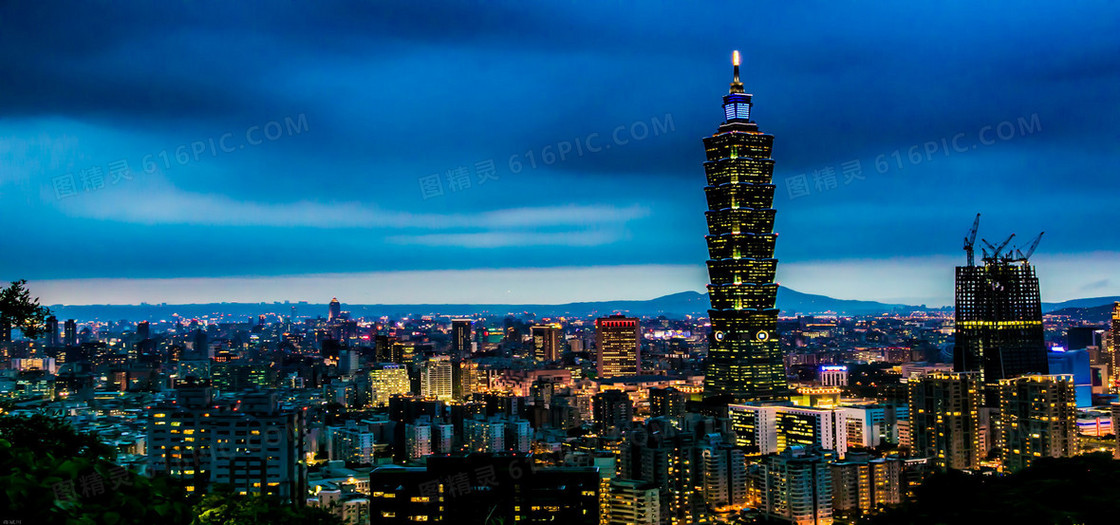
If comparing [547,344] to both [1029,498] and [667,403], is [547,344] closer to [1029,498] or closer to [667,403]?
[667,403]

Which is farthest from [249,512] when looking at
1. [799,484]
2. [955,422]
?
[955,422]

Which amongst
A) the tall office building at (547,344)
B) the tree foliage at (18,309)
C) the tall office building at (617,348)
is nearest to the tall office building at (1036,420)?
the tree foliage at (18,309)

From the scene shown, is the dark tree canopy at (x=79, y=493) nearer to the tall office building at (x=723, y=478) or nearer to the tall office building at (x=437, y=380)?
the tall office building at (x=723, y=478)

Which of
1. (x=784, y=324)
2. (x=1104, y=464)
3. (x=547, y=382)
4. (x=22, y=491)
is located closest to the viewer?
(x=22, y=491)

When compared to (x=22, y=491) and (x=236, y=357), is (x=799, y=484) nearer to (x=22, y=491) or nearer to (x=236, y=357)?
(x=22, y=491)

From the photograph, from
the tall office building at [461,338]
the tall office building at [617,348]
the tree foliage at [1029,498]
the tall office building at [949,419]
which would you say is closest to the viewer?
the tree foliage at [1029,498]

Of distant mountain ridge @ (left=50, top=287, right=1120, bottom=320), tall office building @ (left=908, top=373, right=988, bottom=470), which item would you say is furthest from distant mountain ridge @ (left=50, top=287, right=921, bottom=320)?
tall office building @ (left=908, top=373, right=988, bottom=470)

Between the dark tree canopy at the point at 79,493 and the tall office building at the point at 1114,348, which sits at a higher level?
the dark tree canopy at the point at 79,493
